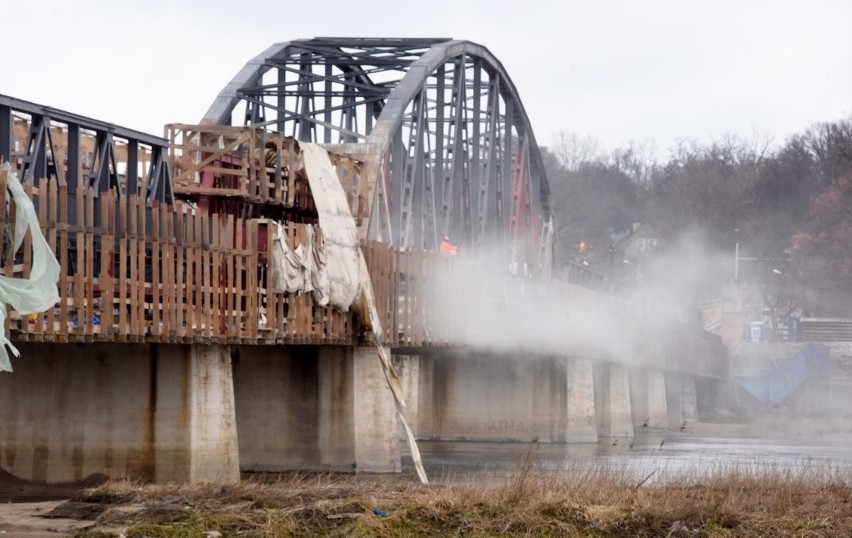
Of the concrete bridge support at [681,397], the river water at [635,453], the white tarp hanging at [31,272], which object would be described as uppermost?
the white tarp hanging at [31,272]

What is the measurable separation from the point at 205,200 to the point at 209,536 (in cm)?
2035

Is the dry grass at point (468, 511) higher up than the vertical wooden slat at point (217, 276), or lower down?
lower down

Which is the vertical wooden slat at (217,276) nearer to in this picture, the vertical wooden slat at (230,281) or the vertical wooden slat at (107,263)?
the vertical wooden slat at (230,281)

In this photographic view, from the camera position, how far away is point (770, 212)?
569ft

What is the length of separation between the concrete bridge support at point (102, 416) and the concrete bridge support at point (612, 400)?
4518cm

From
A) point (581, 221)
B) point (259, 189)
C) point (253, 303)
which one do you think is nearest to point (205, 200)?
point (259, 189)

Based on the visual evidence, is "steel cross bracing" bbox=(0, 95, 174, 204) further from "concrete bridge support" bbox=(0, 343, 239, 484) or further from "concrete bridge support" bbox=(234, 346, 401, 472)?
"concrete bridge support" bbox=(234, 346, 401, 472)

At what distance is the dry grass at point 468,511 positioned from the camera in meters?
23.5

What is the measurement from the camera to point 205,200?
42031mm

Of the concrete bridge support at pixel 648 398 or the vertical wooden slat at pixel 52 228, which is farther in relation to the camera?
the concrete bridge support at pixel 648 398

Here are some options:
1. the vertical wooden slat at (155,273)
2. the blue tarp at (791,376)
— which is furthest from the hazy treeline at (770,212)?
the vertical wooden slat at (155,273)

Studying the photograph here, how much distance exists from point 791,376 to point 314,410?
237 feet

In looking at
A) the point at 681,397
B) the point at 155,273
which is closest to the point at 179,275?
the point at 155,273

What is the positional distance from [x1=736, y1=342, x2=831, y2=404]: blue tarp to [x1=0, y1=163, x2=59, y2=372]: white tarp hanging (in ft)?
283
